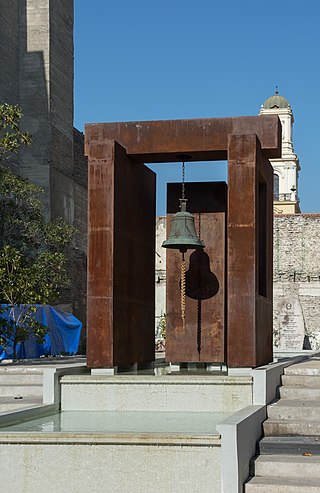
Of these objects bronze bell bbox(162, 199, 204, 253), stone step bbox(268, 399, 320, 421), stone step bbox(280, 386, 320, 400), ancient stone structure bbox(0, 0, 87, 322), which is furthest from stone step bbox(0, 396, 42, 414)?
ancient stone structure bbox(0, 0, 87, 322)

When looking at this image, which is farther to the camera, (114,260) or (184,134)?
(184,134)

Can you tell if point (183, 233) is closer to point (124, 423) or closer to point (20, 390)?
point (20, 390)

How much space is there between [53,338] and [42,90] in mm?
11297

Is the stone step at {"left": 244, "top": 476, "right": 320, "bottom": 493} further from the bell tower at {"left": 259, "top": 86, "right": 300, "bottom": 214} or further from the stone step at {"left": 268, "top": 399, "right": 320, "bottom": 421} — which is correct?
the bell tower at {"left": 259, "top": 86, "right": 300, "bottom": 214}

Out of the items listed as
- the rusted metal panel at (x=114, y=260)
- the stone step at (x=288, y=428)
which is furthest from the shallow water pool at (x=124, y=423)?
the rusted metal panel at (x=114, y=260)

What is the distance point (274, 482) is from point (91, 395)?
2.70m

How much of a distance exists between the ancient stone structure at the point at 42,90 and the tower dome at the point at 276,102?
44.1 meters

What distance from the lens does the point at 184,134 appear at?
1046 cm

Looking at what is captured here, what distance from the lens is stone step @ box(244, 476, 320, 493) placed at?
21.5 feet

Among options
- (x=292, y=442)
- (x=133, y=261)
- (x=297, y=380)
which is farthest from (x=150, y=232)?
(x=292, y=442)

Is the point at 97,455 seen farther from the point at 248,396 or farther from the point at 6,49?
the point at 6,49

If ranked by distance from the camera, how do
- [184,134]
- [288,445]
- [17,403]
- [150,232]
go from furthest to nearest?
1. [150,232]
2. [184,134]
3. [17,403]
4. [288,445]

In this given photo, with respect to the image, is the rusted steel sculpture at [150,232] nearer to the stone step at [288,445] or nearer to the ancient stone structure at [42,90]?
the stone step at [288,445]

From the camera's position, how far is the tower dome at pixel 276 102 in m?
A: 73.3
